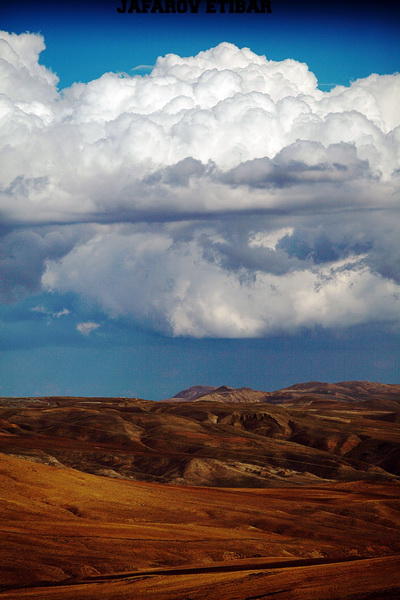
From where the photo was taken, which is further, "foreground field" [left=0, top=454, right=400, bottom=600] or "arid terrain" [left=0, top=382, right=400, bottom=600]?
"arid terrain" [left=0, top=382, right=400, bottom=600]

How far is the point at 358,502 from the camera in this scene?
390ft

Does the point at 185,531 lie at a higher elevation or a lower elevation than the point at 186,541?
higher

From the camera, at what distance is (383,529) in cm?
10600

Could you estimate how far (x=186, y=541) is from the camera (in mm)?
83500

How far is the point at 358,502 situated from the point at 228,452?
70.9 metres

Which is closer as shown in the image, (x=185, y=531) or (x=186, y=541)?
(x=186, y=541)

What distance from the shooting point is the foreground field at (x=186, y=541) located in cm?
5747

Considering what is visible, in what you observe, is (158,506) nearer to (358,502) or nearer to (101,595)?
(358,502)

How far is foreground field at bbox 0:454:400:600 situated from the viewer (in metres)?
57.5

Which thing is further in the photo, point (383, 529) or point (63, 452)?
point (63, 452)

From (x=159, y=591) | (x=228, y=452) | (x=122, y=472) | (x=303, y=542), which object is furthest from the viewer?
(x=228, y=452)

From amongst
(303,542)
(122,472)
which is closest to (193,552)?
(303,542)

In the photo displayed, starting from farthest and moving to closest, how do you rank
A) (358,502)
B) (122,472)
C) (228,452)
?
1. (228,452)
2. (122,472)
3. (358,502)

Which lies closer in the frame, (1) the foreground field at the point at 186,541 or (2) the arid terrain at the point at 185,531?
(1) the foreground field at the point at 186,541
